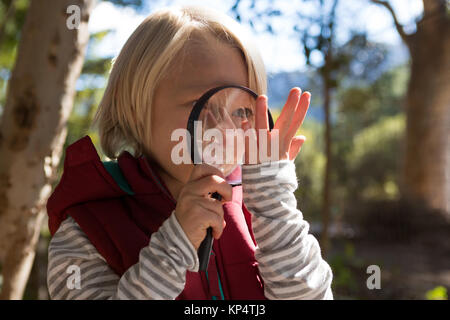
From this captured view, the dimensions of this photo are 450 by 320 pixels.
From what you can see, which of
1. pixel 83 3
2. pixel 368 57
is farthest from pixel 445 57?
pixel 83 3

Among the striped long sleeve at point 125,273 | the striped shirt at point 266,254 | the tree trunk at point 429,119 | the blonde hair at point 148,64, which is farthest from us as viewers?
the tree trunk at point 429,119

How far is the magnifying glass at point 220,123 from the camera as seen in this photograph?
1.29 metres

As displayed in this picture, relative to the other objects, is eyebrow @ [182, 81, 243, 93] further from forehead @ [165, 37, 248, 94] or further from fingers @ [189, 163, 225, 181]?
fingers @ [189, 163, 225, 181]

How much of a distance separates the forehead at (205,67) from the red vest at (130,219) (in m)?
0.31

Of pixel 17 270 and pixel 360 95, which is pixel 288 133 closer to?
pixel 17 270

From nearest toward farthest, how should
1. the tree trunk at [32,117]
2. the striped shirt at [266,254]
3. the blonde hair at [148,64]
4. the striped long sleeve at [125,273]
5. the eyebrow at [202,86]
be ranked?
the striped long sleeve at [125,273] → the striped shirt at [266,254] → the eyebrow at [202,86] → the blonde hair at [148,64] → the tree trunk at [32,117]

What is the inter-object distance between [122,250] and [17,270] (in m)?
1.35

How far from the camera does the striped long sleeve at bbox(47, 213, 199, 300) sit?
115 cm

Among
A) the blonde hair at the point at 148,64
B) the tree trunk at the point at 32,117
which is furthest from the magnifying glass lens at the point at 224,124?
the tree trunk at the point at 32,117

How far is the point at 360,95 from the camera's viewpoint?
1243 cm

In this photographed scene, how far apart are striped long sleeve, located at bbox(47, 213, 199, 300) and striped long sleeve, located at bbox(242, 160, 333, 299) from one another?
219 millimetres

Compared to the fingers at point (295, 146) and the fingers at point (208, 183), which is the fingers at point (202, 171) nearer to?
the fingers at point (208, 183)

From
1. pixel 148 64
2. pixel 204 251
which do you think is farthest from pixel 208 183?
pixel 148 64

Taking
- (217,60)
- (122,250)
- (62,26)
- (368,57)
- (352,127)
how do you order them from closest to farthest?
(122,250)
(217,60)
(62,26)
(368,57)
(352,127)
